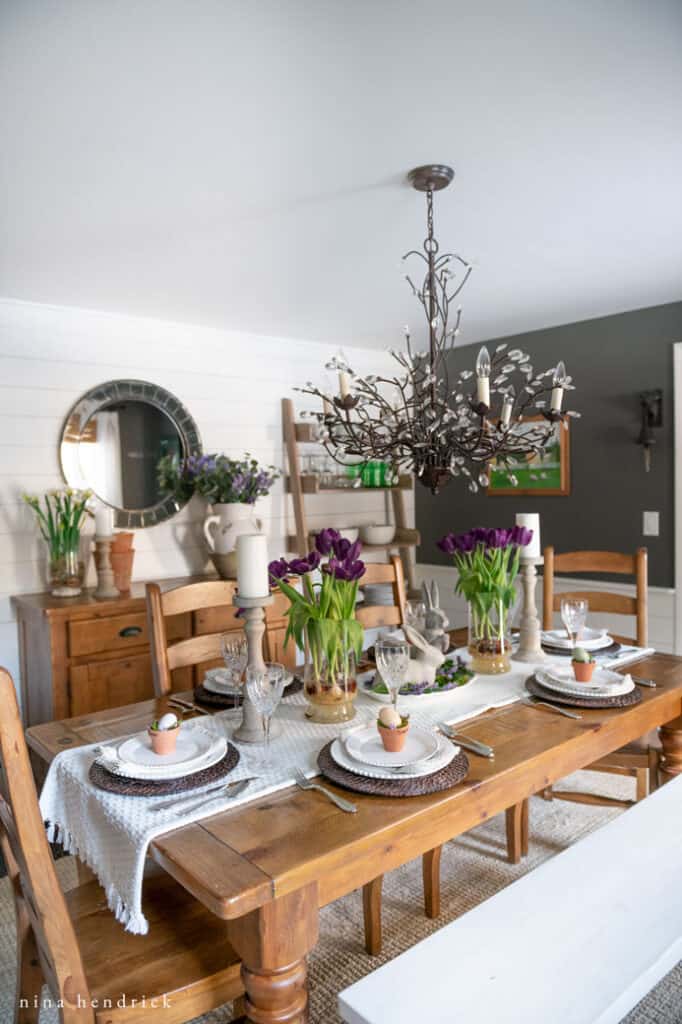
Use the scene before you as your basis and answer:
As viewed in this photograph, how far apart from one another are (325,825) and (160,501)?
273 cm

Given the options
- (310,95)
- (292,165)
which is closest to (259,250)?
(292,165)

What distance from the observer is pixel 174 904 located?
4.69 ft

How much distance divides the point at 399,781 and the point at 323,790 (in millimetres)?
149

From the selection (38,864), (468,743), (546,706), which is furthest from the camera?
(546,706)

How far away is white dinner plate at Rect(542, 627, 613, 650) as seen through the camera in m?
2.32

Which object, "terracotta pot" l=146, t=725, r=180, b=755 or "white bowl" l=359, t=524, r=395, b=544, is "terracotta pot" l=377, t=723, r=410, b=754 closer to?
"terracotta pot" l=146, t=725, r=180, b=755

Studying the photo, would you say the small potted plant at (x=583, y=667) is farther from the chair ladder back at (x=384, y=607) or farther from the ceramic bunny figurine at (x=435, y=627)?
the chair ladder back at (x=384, y=607)

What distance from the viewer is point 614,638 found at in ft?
8.89

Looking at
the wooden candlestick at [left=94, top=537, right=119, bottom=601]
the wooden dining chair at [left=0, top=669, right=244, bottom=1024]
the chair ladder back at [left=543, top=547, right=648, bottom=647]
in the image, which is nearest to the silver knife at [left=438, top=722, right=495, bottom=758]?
the wooden dining chair at [left=0, top=669, right=244, bottom=1024]

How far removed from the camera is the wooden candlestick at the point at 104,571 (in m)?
3.23

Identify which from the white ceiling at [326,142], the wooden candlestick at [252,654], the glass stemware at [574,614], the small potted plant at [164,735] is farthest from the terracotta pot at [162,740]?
the white ceiling at [326,142]

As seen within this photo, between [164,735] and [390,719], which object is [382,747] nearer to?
[390,719]

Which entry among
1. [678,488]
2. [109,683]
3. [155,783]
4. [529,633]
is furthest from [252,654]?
[678,488]

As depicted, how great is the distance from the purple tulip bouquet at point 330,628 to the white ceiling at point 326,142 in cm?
105
